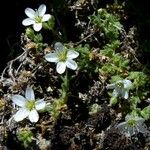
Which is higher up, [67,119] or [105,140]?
[67,119]

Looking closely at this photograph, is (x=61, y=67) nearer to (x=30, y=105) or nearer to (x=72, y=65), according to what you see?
(x=72, y=65)

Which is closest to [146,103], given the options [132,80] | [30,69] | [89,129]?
[132,80]

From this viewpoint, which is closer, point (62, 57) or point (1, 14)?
point (62, 57)

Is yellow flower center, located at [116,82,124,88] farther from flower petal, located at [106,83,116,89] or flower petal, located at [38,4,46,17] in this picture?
flower petal, located at [38,4,46,17]

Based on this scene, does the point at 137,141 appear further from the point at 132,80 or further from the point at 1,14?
the point at 1,14

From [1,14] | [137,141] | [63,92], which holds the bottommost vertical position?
[137,141]

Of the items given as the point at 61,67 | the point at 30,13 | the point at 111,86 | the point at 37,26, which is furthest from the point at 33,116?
the point at 30,13

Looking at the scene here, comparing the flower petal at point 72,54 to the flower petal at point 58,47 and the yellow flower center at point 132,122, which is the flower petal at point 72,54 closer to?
the flower petal at point 58,47

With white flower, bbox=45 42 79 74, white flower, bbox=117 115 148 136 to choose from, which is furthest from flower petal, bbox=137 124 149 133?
white flower, bbox=45 42 79 74
